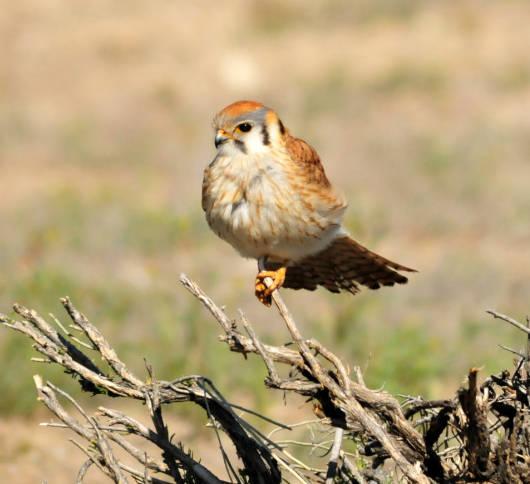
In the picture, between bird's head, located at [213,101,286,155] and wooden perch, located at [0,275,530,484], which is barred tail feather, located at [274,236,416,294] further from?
wooden perch, located at [0,275,530,484]

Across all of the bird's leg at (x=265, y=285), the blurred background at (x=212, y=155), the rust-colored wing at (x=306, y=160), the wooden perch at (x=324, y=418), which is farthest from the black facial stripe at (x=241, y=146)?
Result: the wooden perch at (x=324, y=418)

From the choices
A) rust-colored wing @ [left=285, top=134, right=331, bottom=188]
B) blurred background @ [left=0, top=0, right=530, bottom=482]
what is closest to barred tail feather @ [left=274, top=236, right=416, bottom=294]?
rust-colored wing @ [left=285, top=134, right=331, bottom=188]

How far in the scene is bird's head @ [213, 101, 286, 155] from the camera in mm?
4156

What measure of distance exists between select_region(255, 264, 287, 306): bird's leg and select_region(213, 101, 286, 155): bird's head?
49cm

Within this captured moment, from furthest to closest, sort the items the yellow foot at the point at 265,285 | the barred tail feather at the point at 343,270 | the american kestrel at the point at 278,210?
1. the barred tail feather at the point at 343,270
2. the american kestrel at the point at 278,210
3. the yellow foot at the point at 265,285

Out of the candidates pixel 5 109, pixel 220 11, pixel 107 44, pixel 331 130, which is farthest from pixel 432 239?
pixel 220 11

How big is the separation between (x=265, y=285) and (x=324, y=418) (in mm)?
896

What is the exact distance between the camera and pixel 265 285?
3.87 meters

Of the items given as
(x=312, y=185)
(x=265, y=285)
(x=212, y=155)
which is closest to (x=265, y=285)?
(x=265, y=285)

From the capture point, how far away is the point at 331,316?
7.89 meters

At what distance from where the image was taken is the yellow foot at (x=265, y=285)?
12.6 ft

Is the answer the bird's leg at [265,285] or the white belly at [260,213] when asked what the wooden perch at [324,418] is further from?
the white belly at [260,213]

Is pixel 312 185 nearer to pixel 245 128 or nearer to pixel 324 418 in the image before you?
pixel 245 128

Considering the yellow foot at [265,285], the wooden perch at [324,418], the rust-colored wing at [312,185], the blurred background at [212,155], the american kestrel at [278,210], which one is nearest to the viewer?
the wooden perch at [324,418]
